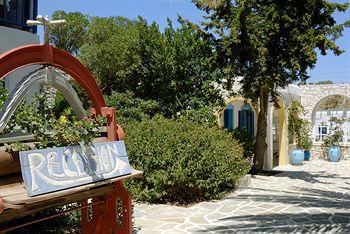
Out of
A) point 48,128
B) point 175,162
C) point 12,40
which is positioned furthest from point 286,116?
point 48,128

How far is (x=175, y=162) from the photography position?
9742mm

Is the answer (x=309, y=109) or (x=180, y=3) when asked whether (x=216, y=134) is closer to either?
(x=180, y=3)

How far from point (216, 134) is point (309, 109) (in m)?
13.9

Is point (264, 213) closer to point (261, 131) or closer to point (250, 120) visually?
point (261, 131)

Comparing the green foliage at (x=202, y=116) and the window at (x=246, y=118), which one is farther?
the window at (x=246, y=118)

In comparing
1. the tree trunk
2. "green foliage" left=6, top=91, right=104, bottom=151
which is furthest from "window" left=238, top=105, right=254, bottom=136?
"green foliage" left=6, top=91, right=104, bottom=151

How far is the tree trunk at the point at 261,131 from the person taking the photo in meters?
14.7

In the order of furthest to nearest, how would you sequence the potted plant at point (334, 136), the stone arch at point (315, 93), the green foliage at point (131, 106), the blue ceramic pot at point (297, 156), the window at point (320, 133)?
1. the window at point (320, 133)
2. the stone arch at point (315, 93)
3. the potted plant at point (334, 136)
4. the blue ceramic pot at point (297, 156)
5. the green foliage at point (131, 106)

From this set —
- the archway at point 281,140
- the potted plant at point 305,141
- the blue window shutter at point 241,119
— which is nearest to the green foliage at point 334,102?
the potted plant at point 305,141

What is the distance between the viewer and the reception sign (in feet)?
11.3

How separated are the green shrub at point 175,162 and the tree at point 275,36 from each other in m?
3.50

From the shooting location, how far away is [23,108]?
4.10 m

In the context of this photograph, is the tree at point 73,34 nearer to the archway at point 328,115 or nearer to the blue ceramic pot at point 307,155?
the archway at point 328,115

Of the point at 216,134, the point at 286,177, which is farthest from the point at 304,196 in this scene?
the point at 286,177
